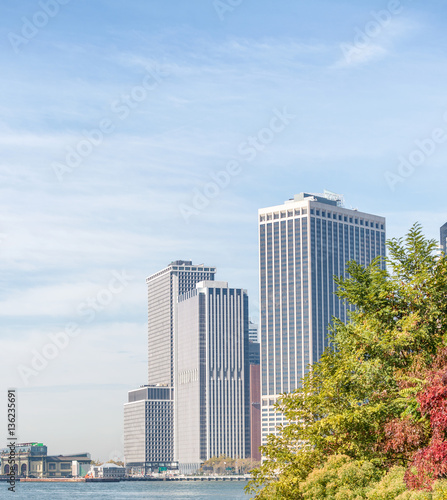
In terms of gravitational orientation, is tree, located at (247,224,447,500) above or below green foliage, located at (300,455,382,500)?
above

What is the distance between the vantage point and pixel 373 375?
1556 inches

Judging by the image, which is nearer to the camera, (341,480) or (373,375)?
(341,480)

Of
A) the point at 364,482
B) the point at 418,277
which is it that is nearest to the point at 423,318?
the point at 418,277

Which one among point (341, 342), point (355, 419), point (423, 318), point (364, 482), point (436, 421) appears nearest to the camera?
point (436, 421)

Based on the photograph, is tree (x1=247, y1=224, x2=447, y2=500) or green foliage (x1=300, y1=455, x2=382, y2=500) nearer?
green foliage (x1=300, y1=455, x2=382, y2=500)

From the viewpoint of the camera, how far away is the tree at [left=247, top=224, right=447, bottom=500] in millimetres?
37969

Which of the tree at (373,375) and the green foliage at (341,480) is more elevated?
the tree at (373,375)

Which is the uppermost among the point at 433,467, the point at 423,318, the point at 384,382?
the point at 423,318

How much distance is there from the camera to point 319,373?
44656 millimetres

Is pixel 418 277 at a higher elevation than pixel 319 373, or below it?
higher

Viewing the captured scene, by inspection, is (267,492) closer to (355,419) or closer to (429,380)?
(355,419)

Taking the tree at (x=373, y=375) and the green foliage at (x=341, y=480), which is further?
the tree at (x=373, y=375)

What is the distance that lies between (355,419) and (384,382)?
274 centimetres

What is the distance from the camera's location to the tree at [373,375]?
38.0 m
